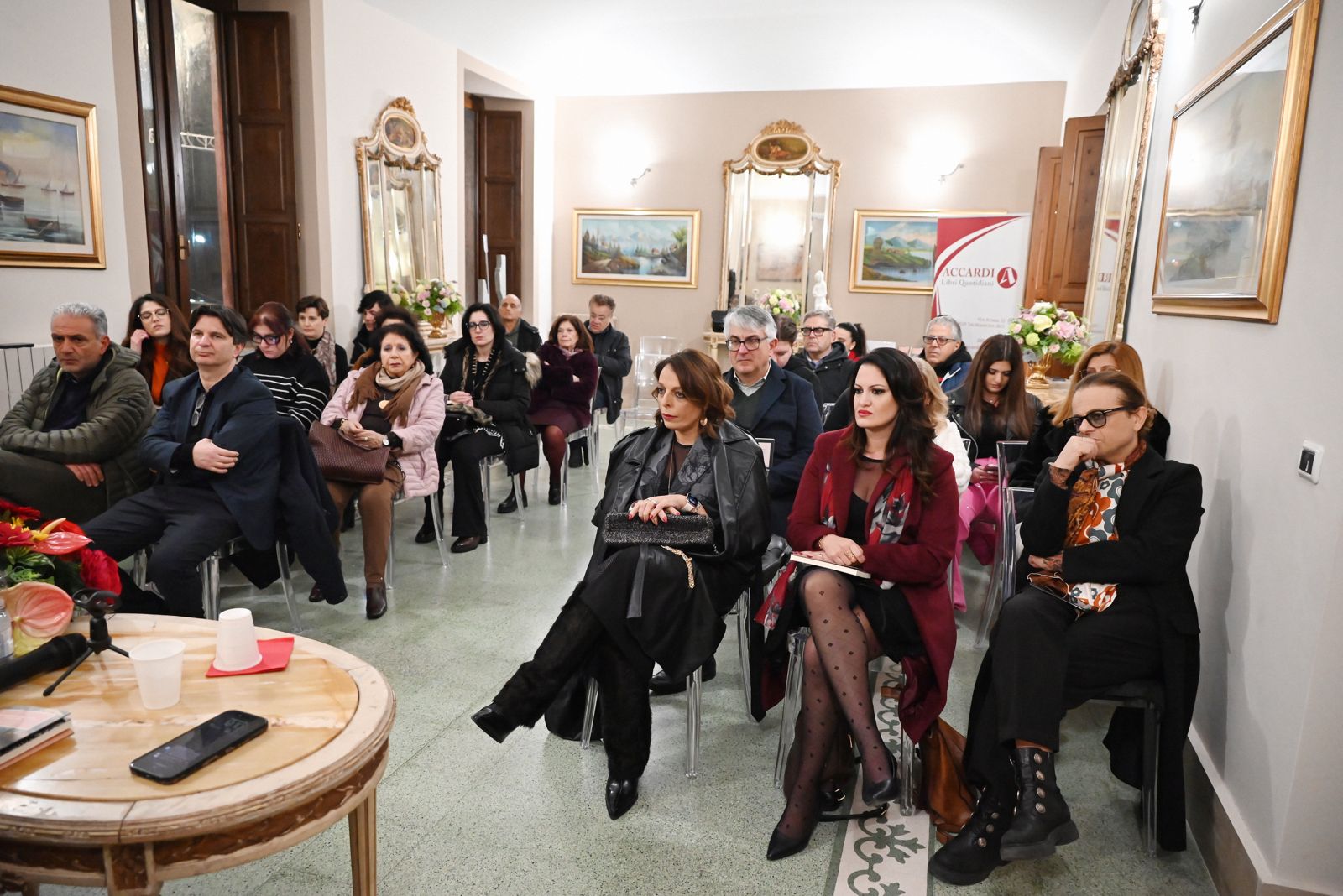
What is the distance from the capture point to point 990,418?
4.08 metres

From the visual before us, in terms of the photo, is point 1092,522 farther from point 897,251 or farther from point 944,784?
point 897,251

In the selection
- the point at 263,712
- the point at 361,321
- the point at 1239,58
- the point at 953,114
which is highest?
the point at 953,114

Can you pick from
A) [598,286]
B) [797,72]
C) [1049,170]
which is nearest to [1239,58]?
[1049,170]

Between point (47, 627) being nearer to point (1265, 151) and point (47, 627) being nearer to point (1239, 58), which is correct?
point (1265, 151)

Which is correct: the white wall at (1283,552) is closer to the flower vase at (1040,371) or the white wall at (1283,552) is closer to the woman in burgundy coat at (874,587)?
the woman in burgundy coat at (874,587)

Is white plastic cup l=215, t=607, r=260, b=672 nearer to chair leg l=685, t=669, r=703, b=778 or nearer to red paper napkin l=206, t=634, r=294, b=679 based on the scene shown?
red paper napkin l=206, t=634, r=294, b=679

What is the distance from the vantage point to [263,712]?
1.67 meters

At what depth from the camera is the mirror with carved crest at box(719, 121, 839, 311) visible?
862 cm

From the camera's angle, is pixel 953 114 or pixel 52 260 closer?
pixel 52 260

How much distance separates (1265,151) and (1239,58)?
1.52ft

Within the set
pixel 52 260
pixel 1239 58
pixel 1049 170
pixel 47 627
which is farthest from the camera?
pixel 1049 170

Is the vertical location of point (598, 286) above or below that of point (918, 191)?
below

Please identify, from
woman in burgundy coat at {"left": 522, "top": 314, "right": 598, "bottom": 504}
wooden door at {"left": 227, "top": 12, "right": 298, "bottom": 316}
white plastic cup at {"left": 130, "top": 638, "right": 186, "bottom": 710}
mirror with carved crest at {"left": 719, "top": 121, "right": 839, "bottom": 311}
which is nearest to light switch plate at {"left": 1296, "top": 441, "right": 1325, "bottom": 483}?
white plastic cup at {"left": 130, "top": 638, "right": 186, "bottom": 710}

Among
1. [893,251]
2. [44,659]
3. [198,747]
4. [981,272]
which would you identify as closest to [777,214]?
[893,251]
